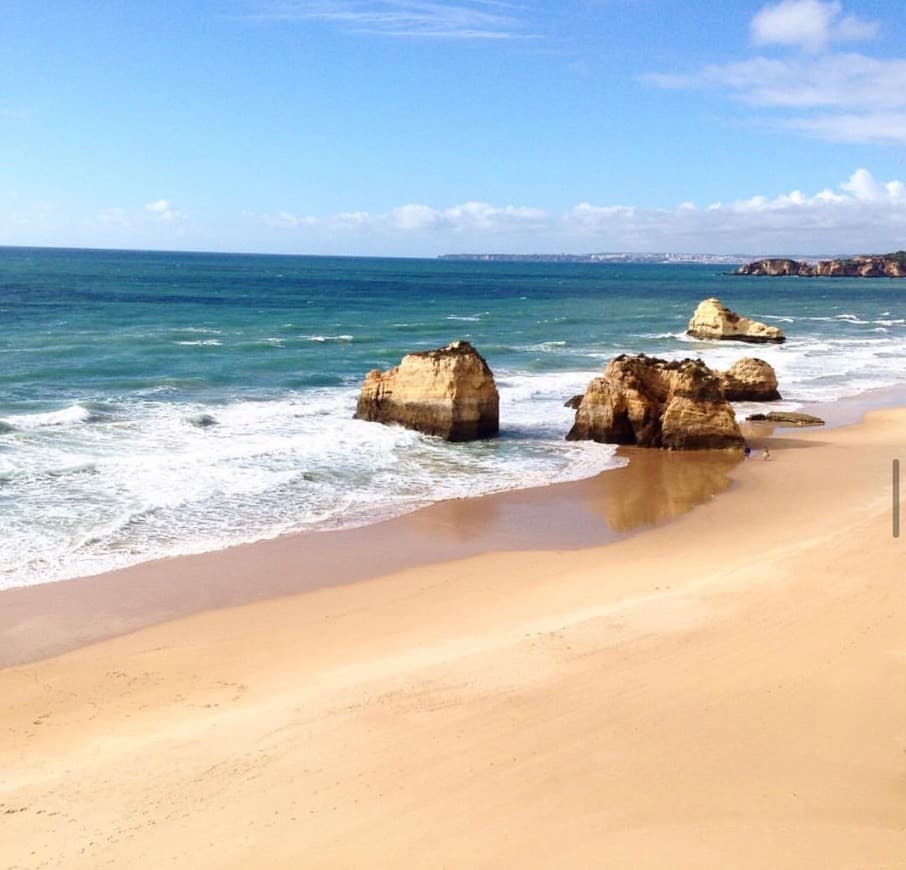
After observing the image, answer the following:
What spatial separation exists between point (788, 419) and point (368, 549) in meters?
17.1

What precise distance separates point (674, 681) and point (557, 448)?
48.2 ft

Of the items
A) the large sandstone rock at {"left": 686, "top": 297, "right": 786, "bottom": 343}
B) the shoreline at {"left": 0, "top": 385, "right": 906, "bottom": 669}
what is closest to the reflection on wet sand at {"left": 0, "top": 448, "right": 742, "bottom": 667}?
the shoreline at {"left": 0, "top": 385, "right": 906, "bottom": 669}

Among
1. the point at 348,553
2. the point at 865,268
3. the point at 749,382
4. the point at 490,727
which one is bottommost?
the point at 490,727

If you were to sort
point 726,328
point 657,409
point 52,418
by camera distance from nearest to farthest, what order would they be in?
1. point 657,409
2. point 52,418
3. point 726,328

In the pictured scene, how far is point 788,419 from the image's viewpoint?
30.0 metres

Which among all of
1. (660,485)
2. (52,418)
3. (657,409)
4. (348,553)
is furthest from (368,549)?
(52,418)

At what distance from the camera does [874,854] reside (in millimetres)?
8086

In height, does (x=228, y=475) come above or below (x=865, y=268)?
below

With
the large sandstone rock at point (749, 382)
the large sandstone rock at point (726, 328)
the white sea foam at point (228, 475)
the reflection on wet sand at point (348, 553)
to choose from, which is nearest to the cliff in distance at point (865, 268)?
the large sandstone rock at point (726, 328)

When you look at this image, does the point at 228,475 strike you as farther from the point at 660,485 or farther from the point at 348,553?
the point at 660,485

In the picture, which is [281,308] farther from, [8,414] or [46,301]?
[8,414]

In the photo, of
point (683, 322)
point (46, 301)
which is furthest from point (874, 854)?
point (46, 301)

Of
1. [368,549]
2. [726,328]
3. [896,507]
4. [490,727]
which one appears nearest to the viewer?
[490,727]

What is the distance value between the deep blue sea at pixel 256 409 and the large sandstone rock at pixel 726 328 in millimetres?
1203
